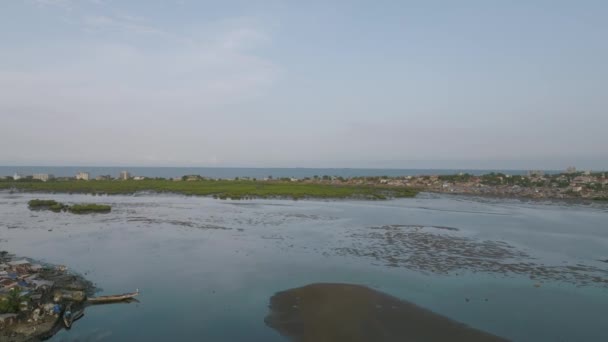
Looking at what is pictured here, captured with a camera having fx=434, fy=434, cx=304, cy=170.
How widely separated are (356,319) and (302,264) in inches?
244

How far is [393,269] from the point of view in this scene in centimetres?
1666

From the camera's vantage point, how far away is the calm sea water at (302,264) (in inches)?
444

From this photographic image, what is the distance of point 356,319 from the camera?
37.2 ft

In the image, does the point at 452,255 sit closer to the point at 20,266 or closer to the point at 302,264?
the point at 302,264

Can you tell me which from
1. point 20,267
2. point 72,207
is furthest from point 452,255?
point 72,207

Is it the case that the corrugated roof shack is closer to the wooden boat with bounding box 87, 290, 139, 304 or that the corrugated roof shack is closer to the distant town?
the wooden boat with bounding box 87, 290, 139, 304

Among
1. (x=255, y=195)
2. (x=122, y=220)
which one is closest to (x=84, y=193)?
(x=255, y=195)

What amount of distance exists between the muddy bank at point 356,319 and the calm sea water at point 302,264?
0.52 meters

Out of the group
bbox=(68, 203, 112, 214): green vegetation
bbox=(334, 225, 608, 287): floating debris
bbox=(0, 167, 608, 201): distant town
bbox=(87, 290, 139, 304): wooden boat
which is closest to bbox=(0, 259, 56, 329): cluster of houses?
bbox=(87, 290, 139, 304): wooden boat

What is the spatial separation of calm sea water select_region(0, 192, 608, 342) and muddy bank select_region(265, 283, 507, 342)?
1.71 ft

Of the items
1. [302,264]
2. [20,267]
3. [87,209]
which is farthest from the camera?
[87,209]

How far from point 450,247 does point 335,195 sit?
106 ft

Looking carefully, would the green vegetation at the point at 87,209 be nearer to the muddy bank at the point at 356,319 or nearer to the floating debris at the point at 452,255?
the floating debris at the point at 452,255

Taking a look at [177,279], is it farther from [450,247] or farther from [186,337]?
[450,247]
